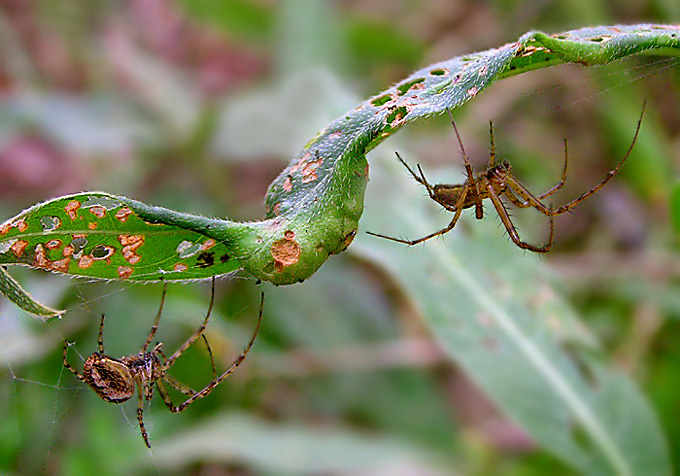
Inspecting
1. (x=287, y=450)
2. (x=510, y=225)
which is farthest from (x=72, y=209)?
(x=287, y=450)

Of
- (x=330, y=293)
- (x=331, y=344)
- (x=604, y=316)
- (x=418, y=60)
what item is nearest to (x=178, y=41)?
(x=418, y=60)

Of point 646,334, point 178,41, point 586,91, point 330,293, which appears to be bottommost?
point 646,334

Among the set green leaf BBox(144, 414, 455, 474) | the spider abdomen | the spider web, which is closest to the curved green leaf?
the spider abdomen

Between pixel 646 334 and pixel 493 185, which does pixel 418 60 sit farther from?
pixel 493 185

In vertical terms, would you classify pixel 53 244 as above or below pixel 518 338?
below

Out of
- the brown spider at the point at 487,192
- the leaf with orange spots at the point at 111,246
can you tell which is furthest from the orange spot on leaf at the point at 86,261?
the brown spider at the point at 487,192

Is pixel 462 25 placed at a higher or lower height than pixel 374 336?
higher

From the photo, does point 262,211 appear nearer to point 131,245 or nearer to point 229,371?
point 229,371
